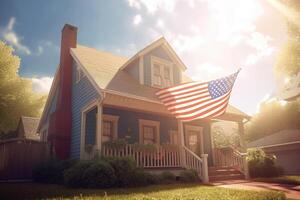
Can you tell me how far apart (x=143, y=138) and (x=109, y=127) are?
2.24 m

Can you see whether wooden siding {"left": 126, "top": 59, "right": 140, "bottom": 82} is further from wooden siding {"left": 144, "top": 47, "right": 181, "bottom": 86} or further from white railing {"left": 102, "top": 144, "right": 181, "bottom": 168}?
white railing {"left": 102, "top": 144, "right": 181, "bottom": 168}

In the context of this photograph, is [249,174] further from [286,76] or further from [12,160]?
[286,76]

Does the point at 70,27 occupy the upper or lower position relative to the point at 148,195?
upper

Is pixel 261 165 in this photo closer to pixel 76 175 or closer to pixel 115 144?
pixel 115 144

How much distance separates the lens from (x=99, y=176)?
8836 millimetres

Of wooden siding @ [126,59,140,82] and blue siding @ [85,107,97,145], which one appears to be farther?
wooden siding @ [126,59,140,82]

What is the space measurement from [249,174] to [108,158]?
27.0 ft

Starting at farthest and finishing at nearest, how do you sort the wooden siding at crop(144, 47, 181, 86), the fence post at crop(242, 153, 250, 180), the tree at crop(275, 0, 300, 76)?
the tree at crop(275, 0, 300, 76), the wooden siding at crop(144, 47, 181, 86), the fence post at crop(242, 153, 250, 180)

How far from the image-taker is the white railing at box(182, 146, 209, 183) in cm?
1158

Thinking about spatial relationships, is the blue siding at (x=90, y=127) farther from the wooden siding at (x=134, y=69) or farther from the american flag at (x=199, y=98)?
the american flag at (x=199, y=98)

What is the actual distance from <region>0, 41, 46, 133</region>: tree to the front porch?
2140cm

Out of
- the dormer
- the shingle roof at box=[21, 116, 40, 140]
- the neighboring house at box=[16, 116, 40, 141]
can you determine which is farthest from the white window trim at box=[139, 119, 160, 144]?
the shingle roof at box=[21, 116, 40, 140]

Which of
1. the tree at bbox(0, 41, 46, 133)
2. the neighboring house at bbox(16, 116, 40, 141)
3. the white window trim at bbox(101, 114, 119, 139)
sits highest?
the tree at bbox(0, 41, 46, 133)

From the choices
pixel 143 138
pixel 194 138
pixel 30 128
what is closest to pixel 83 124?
pixel 143 138
